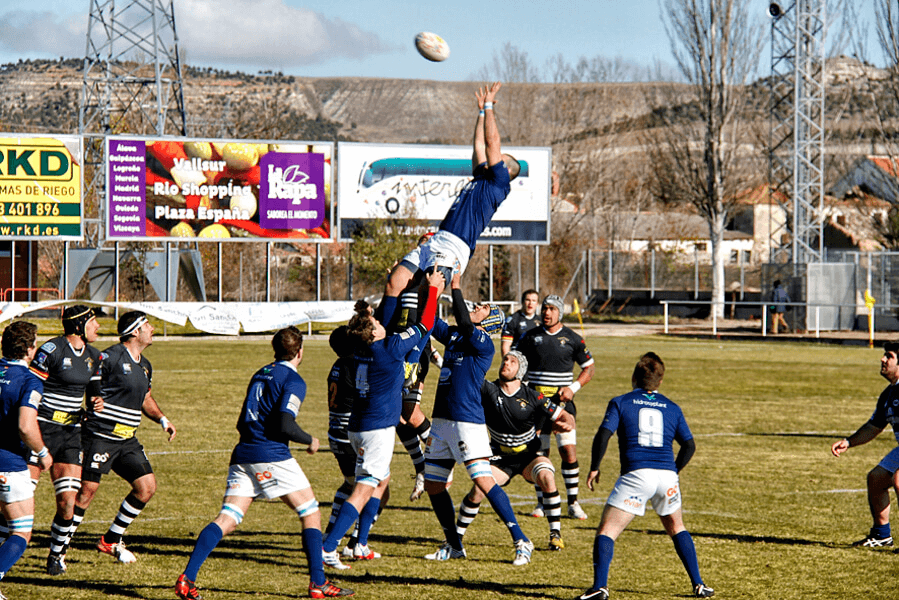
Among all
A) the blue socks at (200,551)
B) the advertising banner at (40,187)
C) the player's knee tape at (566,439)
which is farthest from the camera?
the advertising banner at (40,187)

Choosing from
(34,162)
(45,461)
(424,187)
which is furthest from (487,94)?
(424,187)

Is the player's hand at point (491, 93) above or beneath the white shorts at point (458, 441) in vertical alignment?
above

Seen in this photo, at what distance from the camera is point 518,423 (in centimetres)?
1018

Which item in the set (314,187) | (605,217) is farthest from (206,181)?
(605,217)

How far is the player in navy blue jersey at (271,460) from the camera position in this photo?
24.9ft

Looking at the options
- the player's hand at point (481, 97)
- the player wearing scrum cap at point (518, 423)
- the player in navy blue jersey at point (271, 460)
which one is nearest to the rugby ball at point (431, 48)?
the player's hand at point (481, 97)

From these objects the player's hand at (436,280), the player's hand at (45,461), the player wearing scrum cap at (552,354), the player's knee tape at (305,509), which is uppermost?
the player's hand at (436,280)

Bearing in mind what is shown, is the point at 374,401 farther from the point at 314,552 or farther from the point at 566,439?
the point at 566,439

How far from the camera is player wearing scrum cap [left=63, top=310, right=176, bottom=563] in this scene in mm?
8906

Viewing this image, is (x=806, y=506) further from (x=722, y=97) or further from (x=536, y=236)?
(x=722, y=97)

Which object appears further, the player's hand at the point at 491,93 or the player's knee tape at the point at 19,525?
the player's hand at the point at 491,93

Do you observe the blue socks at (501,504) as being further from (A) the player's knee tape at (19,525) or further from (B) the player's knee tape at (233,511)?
(A) the player's knee tape at (19,525)

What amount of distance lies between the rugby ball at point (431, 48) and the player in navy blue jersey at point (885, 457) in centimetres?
550

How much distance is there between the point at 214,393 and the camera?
2306 centimetres
